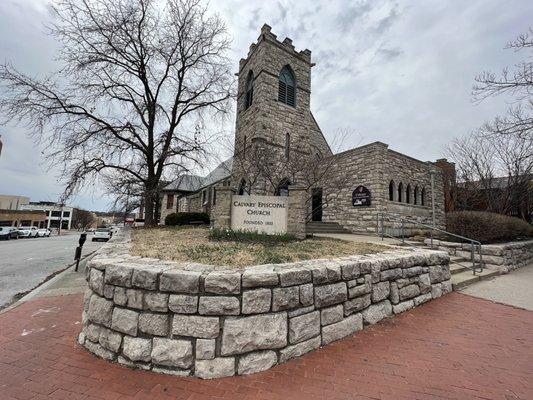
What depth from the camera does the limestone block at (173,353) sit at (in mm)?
2910

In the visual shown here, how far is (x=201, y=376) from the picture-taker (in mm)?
2855

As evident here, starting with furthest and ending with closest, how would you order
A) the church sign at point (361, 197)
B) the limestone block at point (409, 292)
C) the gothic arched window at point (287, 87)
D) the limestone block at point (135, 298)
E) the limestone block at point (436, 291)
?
the gothic arched window at point (287, 87) < the church sign at point (361, 197) < the limestone block at point (436, 291) < the limestone block at point (409, 292) < the limestone block at point (135, 298)

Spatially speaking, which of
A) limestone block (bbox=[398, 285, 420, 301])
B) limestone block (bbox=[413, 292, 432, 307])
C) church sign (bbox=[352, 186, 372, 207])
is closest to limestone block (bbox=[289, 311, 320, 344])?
limestone block (bbox=[398, 285, 420, 301])

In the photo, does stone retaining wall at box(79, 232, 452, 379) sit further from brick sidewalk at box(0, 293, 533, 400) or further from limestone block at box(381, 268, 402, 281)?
limestone block at box(381, 268, 402, 281)

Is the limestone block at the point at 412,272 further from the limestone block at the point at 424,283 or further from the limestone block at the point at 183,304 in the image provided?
the limestone block at the point at 183,304

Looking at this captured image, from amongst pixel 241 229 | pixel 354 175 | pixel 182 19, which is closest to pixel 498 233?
pixel 354 175

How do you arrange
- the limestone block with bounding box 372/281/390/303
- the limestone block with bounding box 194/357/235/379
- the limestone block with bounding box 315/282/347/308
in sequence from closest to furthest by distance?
the limestone block with bounding box 194/357/235/379
the limestone block with bounding box 315/282/347/308
the limestone block with bounding box 372/281/390/303

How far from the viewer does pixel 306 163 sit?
468 inches

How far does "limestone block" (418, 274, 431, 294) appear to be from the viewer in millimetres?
5254

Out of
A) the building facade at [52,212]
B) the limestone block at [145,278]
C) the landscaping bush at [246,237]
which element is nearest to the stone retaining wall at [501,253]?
the landscaping bush at [246,237]

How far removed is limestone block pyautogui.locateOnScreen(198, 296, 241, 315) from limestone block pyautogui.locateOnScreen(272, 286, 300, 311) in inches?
18.7

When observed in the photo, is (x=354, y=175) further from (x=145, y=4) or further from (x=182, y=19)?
(x=145, y=4)

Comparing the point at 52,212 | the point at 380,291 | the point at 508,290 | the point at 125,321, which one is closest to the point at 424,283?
the point at 380,291

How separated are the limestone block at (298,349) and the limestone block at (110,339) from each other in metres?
1.99
